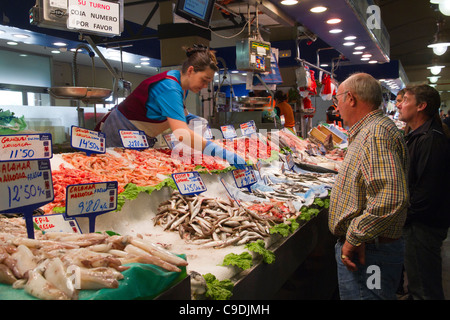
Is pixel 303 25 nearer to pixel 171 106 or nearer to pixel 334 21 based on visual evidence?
pixel 334 21

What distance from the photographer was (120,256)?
4.60 ft

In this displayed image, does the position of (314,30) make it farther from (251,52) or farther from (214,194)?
(214,194)

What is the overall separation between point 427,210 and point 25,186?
2868mm

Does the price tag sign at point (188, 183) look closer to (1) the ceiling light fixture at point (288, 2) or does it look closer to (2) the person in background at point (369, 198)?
(2) the person in background at point (369, 198)

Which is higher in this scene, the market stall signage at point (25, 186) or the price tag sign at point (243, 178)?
the market stall signage at point (25, 186)

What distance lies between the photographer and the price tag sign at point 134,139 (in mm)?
3861

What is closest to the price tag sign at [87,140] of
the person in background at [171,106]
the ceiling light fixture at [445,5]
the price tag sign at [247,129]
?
the person in background at [171,106]

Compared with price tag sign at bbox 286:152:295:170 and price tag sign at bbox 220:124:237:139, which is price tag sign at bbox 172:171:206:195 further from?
price tag sign at bbox 286:152:295:170

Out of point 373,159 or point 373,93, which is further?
point 373,93

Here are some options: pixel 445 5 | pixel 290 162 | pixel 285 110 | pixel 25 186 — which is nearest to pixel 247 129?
pixel 290 162

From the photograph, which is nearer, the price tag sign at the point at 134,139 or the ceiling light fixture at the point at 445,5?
the price tag sign at the point at 134,139

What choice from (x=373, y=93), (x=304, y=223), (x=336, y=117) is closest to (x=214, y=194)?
(x=304, y=223)

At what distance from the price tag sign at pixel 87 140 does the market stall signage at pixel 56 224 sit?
3.90ft
